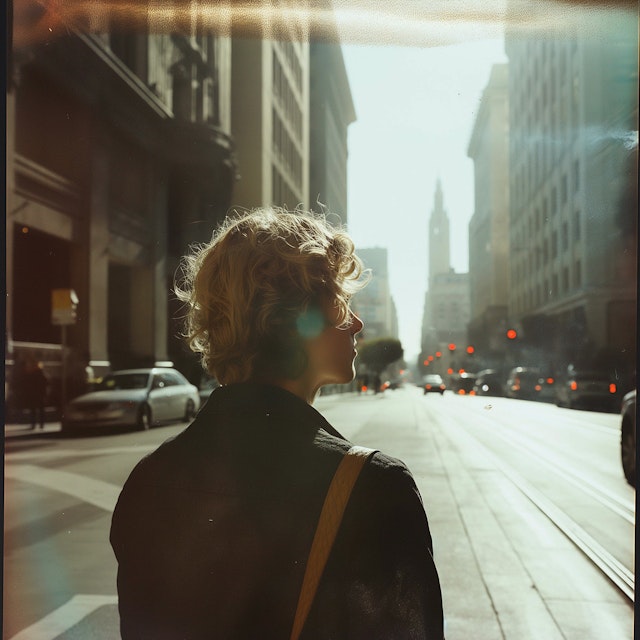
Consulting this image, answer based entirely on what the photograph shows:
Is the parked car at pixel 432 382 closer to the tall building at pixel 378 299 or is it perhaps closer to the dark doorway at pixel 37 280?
the tall building at pixel 378 299

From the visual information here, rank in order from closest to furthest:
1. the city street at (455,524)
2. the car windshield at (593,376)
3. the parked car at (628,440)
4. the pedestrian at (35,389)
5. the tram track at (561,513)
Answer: the car windshield at (593,376)
the pedestrian at (35,389)
the city street at (455,524)
the parked car at (628,440)
the tram track at (561,513)

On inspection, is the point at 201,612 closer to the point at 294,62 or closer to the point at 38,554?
the point at 294,62

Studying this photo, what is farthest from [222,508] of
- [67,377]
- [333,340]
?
[67,377]

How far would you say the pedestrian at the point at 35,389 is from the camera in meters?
2.18

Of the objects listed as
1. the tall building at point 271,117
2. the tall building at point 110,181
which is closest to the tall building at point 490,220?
the tall building at point 271,117

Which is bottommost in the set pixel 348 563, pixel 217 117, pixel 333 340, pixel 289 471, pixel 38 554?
pixel 38 554

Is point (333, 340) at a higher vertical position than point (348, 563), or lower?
higher

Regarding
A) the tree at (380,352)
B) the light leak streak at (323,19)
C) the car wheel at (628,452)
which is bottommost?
the car wheel at (628,452)

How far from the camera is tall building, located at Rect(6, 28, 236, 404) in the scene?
1.92 m

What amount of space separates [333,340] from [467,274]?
1019mm

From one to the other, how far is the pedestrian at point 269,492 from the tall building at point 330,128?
72 centimetres

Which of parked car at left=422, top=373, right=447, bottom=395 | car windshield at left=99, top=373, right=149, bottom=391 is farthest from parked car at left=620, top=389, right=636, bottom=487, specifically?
car windshield at left=99, top=373, right=149, bottom=391

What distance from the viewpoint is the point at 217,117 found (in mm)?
2174

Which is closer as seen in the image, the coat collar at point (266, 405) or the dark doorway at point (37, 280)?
the coat collar at point (266, 405)
